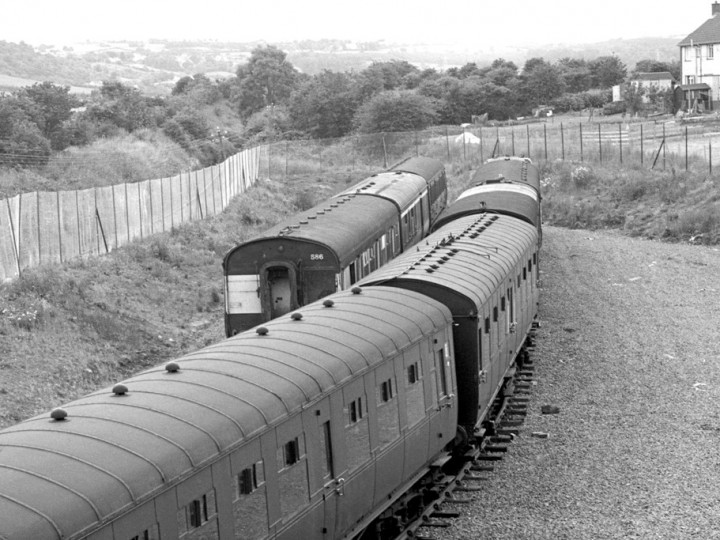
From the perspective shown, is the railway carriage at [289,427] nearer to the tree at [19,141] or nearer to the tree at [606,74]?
the tree at [19,141]

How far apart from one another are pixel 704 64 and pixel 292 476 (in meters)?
80.7

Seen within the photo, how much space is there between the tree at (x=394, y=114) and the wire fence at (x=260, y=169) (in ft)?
9.19

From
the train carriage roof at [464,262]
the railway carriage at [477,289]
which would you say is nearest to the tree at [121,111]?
the train carriage roof at [464,262]

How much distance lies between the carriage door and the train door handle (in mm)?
8232

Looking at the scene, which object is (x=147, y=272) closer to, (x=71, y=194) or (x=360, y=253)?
(x=71, y=194)

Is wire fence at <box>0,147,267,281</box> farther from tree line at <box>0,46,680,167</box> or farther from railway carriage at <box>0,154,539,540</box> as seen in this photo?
railway carriage at <box>0,154,539,540</box>

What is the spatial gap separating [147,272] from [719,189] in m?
23.3

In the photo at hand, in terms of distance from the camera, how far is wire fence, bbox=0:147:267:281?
2395 centimetres

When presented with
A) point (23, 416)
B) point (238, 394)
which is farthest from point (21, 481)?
point (23, 416)

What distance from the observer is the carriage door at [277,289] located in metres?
18.2

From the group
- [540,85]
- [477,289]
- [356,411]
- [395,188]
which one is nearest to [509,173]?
[395,188]

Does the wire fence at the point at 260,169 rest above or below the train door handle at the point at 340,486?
above

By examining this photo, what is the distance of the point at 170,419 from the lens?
7867 millimetres

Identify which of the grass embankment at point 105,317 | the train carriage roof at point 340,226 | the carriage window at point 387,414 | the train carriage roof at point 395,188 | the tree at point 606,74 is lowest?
the grass embankment at point 105,317
